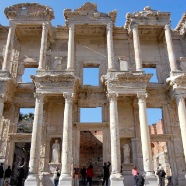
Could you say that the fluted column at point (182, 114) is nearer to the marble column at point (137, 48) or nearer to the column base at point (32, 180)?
the marble column at point (137, 48)

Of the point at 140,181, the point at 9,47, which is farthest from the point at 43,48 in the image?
the point at 140,181

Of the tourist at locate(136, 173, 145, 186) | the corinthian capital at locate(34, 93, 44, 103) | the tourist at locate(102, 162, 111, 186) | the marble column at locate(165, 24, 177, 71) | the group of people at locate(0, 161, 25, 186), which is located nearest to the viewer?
the tourist at locate(136, 173, 145, 186)

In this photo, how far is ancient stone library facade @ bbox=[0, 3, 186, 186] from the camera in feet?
48.7

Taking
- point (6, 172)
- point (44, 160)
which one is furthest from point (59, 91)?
point (6, 172)

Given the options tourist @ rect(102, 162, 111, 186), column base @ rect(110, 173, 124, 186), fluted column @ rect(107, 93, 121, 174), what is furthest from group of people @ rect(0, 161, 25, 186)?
fluted column @ rect(107, 93, 121, 174)

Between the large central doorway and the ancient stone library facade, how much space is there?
25.3 feet

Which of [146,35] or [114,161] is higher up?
[146,35]

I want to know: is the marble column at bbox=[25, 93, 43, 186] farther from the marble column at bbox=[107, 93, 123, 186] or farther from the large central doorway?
the large central doorway

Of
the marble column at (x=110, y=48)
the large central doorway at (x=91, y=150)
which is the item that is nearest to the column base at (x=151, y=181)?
the marble column at (x=110, y=48)

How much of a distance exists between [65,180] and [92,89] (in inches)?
253

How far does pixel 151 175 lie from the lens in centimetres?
1344

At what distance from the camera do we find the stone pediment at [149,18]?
18344mm

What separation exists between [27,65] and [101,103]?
6.20 m

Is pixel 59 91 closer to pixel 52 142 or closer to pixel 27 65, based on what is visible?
pixel 52 142
